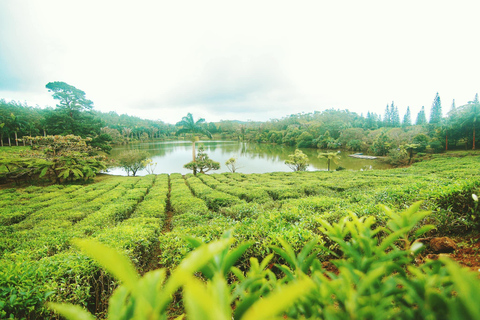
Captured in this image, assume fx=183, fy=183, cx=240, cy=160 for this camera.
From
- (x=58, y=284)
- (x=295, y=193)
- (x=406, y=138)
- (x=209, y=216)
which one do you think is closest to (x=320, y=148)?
(x=406, y=138)

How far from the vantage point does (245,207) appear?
4914 mm

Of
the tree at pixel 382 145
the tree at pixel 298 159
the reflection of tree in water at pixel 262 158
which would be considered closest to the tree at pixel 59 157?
the reflection of tree in water at pixel 262 158

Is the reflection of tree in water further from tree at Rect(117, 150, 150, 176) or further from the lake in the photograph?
tree at Rect(117, 150, 150, 176)

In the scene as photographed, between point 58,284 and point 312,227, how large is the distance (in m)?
3.21

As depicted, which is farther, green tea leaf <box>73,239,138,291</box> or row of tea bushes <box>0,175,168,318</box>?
row of tea bushes <box>0,175,168,318</box>

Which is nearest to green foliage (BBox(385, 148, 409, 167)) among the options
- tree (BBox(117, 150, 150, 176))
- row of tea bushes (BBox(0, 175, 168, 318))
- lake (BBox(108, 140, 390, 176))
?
lake (BBox(108, 140, 390, 176))

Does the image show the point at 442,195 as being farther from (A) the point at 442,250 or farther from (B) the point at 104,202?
(B) the point at 104,202

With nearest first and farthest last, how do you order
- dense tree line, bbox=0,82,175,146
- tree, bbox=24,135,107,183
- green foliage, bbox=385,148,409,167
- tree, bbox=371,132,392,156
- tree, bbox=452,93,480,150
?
1. tree, bbox=24,135,107,183
2. dense tree line, bbox=0,82,175,146
3. tree, bbox=452,93,480,150
4. green foliage, bbox=385,148,409,167
5. tree, bbox=371,132,392,156

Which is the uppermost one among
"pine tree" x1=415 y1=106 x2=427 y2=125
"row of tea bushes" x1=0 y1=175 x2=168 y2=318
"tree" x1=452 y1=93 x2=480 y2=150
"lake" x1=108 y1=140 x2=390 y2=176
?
"pine tree" x1=415 y1=106 x2=427 y2=125

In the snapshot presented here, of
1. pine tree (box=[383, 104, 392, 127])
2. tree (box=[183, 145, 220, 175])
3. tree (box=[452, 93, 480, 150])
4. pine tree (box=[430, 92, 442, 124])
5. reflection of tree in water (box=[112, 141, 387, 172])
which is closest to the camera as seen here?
tree (box=[183, 145, 220, 175])

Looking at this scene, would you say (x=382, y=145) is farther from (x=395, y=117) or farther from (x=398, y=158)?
(x=395, y=117)

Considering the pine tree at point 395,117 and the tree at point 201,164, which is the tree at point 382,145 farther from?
the pine tree at point 395,117

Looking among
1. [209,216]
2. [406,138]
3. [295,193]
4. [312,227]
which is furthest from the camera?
[406,138]

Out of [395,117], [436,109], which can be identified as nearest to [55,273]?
[436,109]
